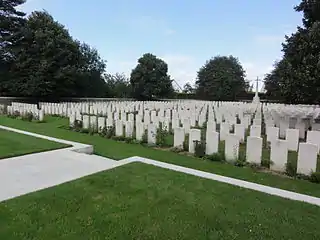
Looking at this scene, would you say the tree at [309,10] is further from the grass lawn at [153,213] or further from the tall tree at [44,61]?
the tall tree at [44,61]

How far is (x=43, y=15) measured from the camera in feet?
81.0

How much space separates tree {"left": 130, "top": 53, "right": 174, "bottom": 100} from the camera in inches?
1271

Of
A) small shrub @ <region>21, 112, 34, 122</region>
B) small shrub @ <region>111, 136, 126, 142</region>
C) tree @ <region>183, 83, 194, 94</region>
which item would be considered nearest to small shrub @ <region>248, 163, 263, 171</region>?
small shrub @ <region>111, 136, 126, 142</region>

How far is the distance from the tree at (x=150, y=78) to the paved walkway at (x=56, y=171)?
2603 centimetres

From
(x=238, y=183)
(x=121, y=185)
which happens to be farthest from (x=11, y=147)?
(x=238, y=183)

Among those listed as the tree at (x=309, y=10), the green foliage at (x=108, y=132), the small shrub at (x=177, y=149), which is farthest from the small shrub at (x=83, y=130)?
the tree at (x=309, y=10)

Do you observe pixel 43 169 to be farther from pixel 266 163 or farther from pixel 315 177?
pixel 315 177

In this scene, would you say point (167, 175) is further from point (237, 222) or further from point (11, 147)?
point (11, 147)

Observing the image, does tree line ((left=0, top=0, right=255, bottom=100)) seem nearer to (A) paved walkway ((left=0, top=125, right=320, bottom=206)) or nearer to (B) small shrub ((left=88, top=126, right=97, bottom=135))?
(B) small shrub ((left=88, top=126, right=97, bottom=135))

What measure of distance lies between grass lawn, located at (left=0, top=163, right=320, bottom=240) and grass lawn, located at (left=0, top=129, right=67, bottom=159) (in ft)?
8.36

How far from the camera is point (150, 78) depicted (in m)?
32.3

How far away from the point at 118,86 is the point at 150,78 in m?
6.42

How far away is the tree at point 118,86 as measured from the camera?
3575cm

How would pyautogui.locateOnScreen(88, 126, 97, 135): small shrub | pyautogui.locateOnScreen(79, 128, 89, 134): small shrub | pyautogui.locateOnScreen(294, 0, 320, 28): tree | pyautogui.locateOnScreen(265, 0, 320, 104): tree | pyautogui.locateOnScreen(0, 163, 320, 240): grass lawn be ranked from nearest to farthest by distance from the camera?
pyautogui.locateOnScreen(0, 163, 320, 240): grass lawn
pyautogui.locateOnScreen(88, 126, 97, 135): small shrub
pyautogui.locateOnScreen(79, 128, 89, 134): small shrub
pyautogui.locateOnScreen(265, 0, 320, 104): tree
pyautogui.locateOnScreen(294, 0, 320, 28): tree
